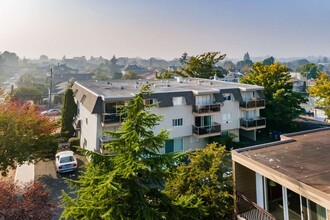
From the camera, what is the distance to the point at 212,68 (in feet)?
150

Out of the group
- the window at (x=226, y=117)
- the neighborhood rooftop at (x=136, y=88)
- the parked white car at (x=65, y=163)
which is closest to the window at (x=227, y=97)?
the neighborhood rooftop at (x=136, y=88)

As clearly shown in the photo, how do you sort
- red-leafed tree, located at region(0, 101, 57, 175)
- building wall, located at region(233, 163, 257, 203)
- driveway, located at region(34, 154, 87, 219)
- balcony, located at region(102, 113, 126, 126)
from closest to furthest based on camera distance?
building wall, located at region(233, 163, 257, 203), red-leafed tree, located at region(0, 101, 57, 175), driveway, located at region(34, 154, 87, 219), balcony, located at region(102, 113, 126, 126)

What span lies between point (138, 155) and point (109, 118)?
46.3ft

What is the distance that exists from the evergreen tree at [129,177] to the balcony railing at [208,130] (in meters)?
16.9

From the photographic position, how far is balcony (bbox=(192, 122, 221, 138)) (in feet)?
81.1

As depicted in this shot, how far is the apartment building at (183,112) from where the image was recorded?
2119cm

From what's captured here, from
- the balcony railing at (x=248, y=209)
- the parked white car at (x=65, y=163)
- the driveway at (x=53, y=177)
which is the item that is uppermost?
the balcony railing at (x=248, y=209)

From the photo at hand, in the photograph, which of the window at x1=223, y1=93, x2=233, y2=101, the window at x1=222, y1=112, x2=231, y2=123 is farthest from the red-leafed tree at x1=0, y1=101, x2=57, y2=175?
the window at x1=223, y1=93, x2=233, y2=101

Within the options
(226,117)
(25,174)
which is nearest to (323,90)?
(226,117)

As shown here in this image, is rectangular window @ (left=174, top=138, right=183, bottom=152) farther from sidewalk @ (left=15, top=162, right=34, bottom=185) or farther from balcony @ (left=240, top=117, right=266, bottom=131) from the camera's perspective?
sidewalk @ (left=15, top=162, right=34, bottom=185)

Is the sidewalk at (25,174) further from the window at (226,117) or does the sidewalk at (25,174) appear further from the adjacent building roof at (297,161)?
the window at (226,117)

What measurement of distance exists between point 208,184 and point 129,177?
4381mm

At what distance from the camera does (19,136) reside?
48.6ft

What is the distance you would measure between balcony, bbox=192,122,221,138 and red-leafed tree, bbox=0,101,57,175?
13.7 m
